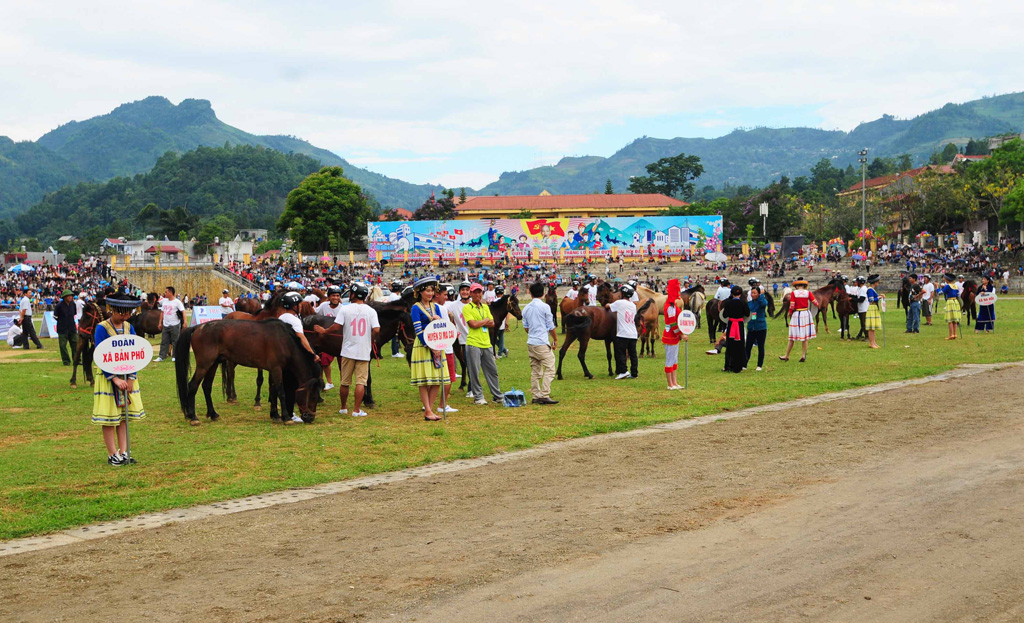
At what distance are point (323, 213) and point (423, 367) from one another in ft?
254

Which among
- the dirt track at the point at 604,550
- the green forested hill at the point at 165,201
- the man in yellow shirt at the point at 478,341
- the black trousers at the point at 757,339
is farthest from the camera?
the green forested hill at the point at 165,201

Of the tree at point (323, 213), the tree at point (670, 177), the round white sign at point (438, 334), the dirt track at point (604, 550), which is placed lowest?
the dirt track at point (604, 550)

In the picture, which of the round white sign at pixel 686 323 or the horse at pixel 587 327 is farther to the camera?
the horse at pixel 587 327

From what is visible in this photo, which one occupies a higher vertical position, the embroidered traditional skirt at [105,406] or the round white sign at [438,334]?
the round white sign at [438,334]

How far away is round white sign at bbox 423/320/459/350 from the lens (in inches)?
481

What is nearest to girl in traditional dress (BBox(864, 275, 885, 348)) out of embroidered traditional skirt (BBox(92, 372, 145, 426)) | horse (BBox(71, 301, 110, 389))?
horse (BBox(71, 301, 110, 389))

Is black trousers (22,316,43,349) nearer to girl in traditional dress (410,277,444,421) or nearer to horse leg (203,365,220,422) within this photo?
horse leg (203,365,220,422)

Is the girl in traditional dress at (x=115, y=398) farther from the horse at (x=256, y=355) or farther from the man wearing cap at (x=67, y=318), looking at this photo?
the man wearing cap at (x=67, y=318)

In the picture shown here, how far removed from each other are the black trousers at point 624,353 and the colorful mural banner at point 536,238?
56.5 meters

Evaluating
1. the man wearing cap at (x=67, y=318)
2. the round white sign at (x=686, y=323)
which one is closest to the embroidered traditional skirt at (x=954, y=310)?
the round white sign at (x=686, y=323)

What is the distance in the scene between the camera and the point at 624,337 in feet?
57.7

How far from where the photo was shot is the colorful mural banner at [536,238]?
73875 millimetres

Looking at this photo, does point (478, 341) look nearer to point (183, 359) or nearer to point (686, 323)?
point (686, 323)

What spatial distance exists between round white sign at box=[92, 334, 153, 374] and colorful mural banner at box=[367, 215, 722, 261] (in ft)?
211
